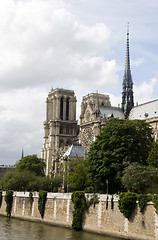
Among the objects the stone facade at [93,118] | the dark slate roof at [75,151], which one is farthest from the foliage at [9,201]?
the stone facade at [93,118]

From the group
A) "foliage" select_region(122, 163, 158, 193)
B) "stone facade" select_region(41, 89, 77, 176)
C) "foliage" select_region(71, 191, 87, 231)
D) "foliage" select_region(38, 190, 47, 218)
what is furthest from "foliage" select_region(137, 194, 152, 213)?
"stone facade" select_region(41, 89, 77, 176)

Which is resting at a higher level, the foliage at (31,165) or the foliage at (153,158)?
the foliage at (31,165)

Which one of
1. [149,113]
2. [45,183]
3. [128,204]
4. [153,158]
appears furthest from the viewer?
[149,113]

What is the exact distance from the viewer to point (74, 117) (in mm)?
111812

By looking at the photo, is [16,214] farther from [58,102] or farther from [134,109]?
[58,102]

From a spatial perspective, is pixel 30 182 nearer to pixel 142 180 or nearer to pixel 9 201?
pixel 9 201

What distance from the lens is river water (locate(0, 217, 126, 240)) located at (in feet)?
121

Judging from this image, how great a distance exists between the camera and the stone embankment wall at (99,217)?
3319 centimetres

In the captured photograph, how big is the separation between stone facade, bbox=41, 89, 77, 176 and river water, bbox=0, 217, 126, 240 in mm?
55737

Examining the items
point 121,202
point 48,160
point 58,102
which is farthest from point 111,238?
point 58,102

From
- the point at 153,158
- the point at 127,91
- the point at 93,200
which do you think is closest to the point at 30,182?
the point at 93,200

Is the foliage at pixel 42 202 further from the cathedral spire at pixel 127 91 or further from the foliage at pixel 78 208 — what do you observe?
the cathedral spire at pixel 127 91

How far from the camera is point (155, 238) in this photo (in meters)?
31.8

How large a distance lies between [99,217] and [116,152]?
907 cm
